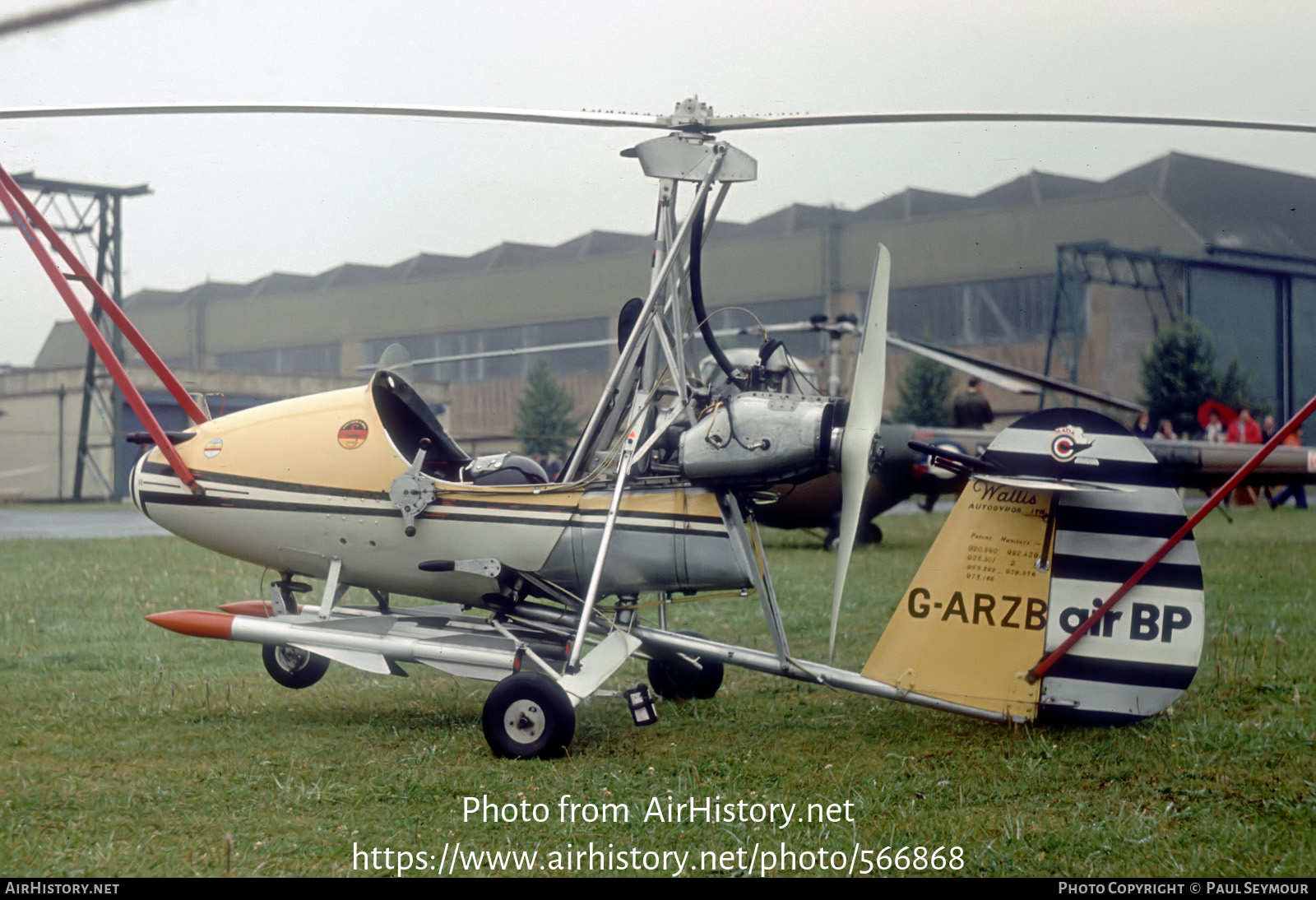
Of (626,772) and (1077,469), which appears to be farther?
(1077,469)

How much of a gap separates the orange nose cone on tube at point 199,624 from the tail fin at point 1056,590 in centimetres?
312

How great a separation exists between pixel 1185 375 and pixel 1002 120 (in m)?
25.5

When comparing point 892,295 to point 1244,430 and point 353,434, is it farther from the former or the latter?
point 353,434

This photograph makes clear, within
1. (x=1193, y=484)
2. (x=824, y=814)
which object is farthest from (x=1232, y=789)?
(x=1193, y=484)

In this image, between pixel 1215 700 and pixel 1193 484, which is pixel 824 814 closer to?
pixel 1215 700

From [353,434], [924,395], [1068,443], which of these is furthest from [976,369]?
[924,395]

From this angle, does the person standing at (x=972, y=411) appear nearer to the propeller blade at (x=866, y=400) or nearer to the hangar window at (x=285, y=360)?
the hangar window at (x=285, y=360)

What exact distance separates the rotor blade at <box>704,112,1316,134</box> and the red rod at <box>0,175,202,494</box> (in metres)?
3.44

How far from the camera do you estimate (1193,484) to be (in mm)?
12398

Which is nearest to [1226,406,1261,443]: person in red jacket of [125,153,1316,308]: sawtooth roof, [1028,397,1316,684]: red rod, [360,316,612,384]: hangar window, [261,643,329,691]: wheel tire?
[125,153,1316,308]: sawtooth roof

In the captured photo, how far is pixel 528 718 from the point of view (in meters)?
5.14

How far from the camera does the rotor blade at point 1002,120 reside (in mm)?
4641

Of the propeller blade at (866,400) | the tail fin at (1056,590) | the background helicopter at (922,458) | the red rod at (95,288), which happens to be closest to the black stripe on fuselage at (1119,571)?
the tail fin at (1056,590)

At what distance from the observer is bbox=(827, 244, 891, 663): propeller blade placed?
16.7 ft
